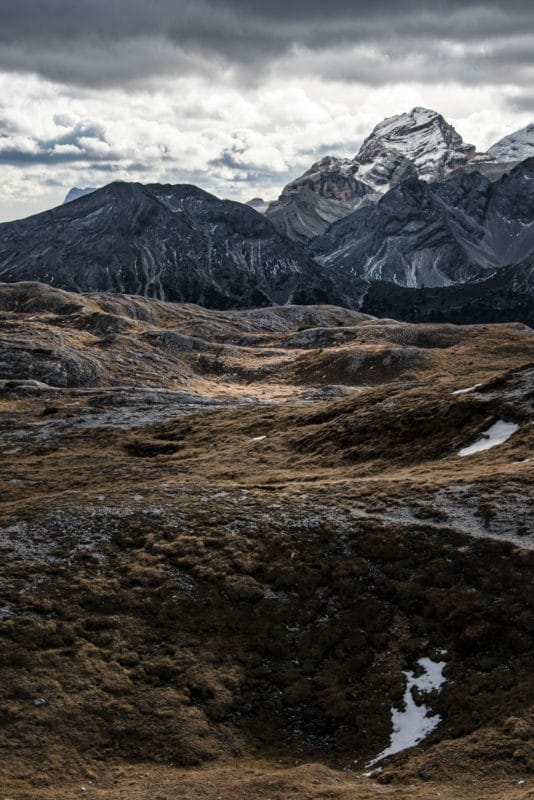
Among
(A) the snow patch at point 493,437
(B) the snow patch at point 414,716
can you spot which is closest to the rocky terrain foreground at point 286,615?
(B) the snow patch at point 414,716

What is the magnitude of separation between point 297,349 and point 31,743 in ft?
578

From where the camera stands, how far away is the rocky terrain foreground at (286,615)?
84.6 ft

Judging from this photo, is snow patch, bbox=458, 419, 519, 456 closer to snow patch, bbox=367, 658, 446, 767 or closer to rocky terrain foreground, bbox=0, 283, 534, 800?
rocky terrain foreground, bbox=0, 283, 534, 800

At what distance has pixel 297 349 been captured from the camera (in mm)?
198750

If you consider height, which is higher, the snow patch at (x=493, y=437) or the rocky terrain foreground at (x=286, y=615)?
the snow patch at (x=493, y=437)

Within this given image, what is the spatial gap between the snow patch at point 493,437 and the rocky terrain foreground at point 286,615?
28 cm

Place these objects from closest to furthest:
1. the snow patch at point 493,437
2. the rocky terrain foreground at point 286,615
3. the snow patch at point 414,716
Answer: the rocky terrain foreground at point 286,615
the snow patch at point 414,716
the snow patch at point 493,437

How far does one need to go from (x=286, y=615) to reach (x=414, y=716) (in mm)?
9000

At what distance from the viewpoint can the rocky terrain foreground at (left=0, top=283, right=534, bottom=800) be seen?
25.8 metres

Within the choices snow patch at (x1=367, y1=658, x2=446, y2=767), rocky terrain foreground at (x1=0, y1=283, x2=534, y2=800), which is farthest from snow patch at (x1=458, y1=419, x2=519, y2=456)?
snow patch at (x1=367, y1=658, x2=446, y2=767)

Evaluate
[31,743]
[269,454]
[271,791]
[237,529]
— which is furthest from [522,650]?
[269,454]

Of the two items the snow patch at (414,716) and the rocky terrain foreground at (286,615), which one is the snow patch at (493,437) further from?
the snow patch at (414,716)

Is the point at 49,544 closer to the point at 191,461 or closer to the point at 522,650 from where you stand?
the point at 191,461

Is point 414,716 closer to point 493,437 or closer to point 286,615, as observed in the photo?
point 286,615
